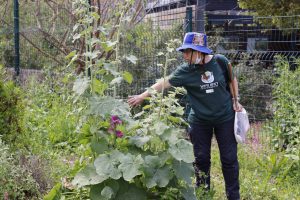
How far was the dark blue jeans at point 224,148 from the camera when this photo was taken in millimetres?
4336

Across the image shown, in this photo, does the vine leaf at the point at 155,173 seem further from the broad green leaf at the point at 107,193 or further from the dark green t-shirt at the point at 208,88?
the dark green t-shirt at the point at 208,88

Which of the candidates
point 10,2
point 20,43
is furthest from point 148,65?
point 10,2

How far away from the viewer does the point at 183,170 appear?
310cm

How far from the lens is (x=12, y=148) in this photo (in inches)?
180

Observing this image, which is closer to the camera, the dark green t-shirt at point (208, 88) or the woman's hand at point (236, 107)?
the dark green t-shirt at point (208, 88)

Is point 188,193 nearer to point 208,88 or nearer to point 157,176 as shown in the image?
point 157,176

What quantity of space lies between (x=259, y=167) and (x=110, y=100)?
3.01 metres

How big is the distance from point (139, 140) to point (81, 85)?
0.54 m

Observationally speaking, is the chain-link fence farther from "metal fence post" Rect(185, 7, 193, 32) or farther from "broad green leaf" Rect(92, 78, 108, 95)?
"broad green leaf" Rect(92, 78, 108, 95)

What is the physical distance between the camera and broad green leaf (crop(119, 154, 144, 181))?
2.97m

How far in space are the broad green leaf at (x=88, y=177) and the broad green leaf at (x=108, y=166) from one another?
0.05 m

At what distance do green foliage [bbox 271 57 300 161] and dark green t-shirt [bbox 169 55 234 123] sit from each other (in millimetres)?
1780

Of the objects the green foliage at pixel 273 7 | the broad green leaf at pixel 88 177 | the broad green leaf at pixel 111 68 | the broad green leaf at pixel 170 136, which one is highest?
the green foliage at pixel 273 7

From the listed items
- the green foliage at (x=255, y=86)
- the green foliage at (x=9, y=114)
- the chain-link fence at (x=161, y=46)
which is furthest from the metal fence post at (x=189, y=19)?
the green foliage at (x=9, y=114)
